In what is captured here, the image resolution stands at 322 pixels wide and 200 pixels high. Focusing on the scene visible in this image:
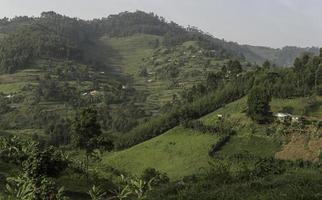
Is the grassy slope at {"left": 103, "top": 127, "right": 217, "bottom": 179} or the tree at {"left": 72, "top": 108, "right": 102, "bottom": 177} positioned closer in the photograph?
the tree at {"left": 72, "top": 108, "right": 102, "bottom": 177}

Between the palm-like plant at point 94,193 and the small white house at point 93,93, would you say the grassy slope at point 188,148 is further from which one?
the small white house at point 93,93

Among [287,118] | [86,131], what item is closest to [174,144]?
[287,118]

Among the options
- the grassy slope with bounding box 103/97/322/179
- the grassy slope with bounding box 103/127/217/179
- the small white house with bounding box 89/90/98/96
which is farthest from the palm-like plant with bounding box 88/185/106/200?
the small white house with bounding box 89/90/98/96

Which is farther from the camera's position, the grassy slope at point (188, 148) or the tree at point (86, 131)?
the grassy slope at point (188, 148)

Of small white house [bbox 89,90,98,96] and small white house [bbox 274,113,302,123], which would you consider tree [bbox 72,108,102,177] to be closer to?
small white house [bbox 274,113,302,123]

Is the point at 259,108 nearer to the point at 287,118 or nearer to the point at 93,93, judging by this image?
the point at 287,118

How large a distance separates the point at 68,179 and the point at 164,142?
151 feet

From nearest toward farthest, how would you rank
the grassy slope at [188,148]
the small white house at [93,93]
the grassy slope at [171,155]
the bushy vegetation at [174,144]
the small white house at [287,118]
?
the bushy vegetation at [174,144], the grassy slope at [171,155], the grassy slope at [188,148], the small white house at [287,118], the small white house at [93,93]

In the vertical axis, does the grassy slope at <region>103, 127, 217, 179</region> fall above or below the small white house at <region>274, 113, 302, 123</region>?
below

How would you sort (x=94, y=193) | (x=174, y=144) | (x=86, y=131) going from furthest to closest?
(x=174, y=144) < (x=86, y=131) < (x=94, y=193)

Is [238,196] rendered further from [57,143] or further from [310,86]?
[57,143]

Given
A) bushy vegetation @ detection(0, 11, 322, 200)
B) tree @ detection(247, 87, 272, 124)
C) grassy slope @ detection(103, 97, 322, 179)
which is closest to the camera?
bushy vegetation @ detection(0, 11, 322, 200)

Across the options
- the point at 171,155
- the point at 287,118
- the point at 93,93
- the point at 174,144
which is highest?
the point at 287,118

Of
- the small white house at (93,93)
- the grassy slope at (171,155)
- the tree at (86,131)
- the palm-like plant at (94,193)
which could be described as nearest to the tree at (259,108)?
the grassy slope at (171,155)
